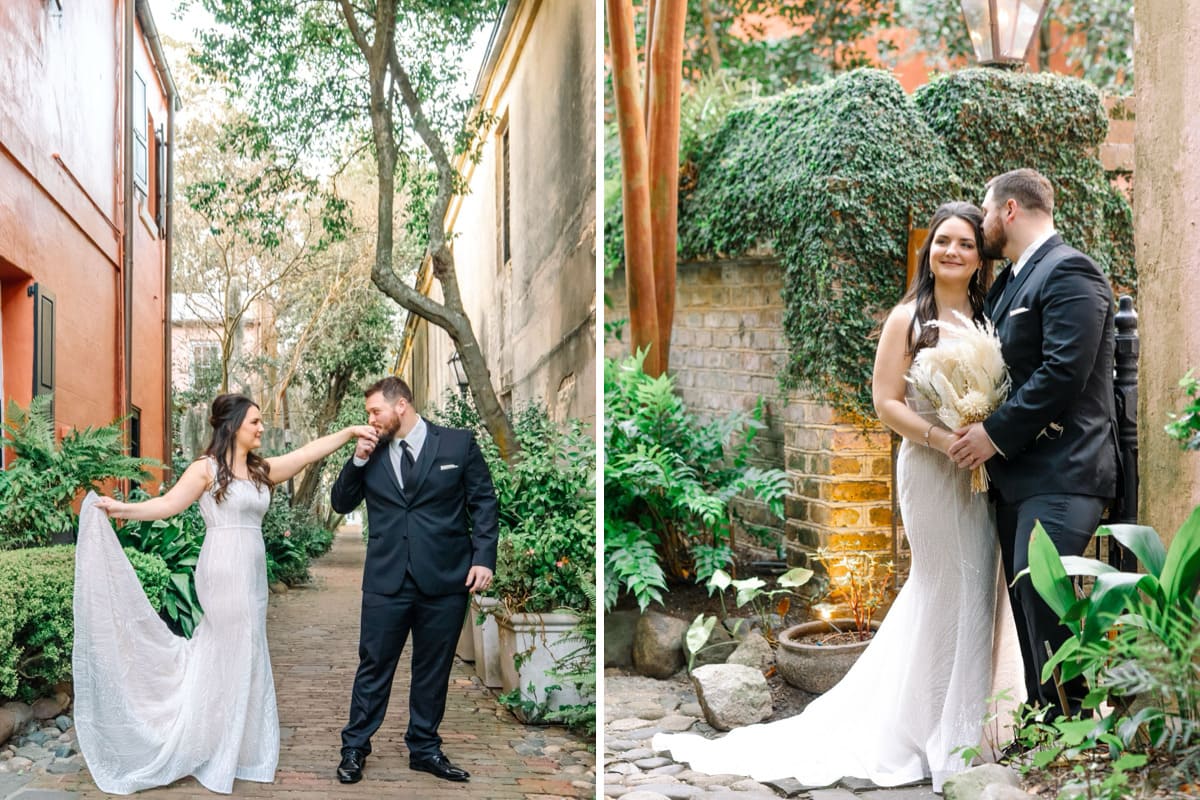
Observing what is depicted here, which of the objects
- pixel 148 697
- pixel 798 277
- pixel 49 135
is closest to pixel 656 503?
pixel 798 277

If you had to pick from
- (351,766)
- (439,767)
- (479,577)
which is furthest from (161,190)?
(439,767)

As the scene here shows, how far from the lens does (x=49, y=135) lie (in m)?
3.96

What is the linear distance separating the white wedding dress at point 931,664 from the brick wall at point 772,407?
1.82 metres

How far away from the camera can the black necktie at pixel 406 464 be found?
13.9 ft

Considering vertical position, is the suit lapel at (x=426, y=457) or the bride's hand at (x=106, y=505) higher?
the suit lapel at (x=426, y=457)

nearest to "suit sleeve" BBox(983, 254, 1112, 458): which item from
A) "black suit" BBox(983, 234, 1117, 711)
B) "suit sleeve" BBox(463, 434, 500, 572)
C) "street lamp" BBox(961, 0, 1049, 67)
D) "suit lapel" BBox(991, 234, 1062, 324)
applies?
"black suit" BBox(983, 234, 1117, 711)

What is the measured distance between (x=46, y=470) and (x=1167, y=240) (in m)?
3.96

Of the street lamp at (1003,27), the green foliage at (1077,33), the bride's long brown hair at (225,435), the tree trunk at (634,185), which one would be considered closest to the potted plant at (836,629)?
the tree trunk at (634,185)

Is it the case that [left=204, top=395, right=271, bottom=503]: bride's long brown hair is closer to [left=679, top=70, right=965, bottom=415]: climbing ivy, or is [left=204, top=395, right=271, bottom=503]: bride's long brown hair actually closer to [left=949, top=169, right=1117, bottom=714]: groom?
[left=949, top=169, right=1117, bottom=714]: groom

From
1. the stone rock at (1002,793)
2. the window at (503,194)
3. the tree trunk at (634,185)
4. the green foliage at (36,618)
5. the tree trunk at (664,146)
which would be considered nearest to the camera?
the stone rock at (1002,793)

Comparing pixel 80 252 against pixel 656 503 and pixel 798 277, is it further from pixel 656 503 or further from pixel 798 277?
pixel 798 277

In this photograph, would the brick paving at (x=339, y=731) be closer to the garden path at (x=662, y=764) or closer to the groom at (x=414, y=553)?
the groom at (x=414, y=553)

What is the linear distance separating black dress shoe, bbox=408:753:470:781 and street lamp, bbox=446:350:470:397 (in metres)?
1.36

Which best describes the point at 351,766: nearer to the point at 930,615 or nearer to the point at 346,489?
the point at 346,489
